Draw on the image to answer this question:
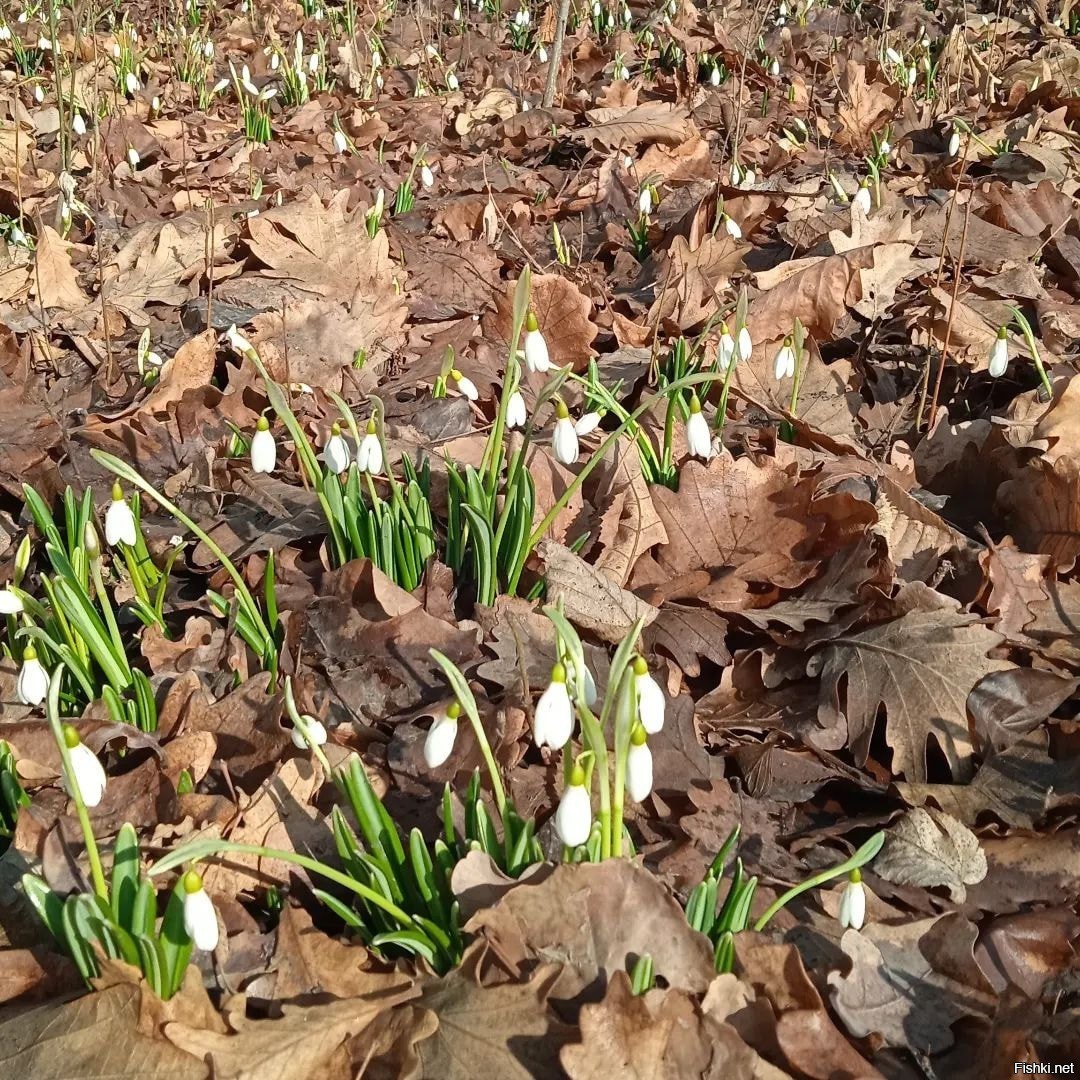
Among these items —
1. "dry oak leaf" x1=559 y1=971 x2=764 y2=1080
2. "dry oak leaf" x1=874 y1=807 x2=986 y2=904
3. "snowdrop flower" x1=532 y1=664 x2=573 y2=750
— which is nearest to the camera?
"dry oak leaf" x1=559 y1=971 x2=764 y2=1080

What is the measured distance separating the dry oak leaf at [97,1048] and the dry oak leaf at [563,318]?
1.96 meters

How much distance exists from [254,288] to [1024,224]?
2.48 m

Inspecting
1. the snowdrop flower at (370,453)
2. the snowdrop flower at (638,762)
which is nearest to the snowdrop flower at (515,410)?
the snowdrop flower at (370,453)

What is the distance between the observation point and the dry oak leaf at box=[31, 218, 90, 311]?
323cm

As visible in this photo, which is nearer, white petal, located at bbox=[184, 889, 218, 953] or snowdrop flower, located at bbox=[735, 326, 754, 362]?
white petal, located at bbox=[184, 889, 218, 953]

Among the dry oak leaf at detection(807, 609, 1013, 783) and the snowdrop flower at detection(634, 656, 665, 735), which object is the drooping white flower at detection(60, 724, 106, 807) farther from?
the dry oak leaf at detection(807, 609, 1013, 783)

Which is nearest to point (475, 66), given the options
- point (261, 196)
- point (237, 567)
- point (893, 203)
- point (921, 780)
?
point (261, 196)

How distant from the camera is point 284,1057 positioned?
1240 millimetres

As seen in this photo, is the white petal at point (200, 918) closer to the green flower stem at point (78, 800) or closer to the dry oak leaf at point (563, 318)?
the green flower stem at point (78, 800)

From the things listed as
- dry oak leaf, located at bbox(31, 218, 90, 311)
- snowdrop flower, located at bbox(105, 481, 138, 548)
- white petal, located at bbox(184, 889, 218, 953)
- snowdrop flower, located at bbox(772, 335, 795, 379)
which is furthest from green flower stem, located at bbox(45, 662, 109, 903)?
dry oak leaf, located at bbox(31, 218, 90, 311)

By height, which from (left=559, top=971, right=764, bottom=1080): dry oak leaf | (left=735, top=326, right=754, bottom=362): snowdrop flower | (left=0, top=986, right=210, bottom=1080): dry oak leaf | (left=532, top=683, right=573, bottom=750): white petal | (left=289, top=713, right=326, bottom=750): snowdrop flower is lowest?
(left=0, top=986, right=210, bottom=1080): dry oak leaf

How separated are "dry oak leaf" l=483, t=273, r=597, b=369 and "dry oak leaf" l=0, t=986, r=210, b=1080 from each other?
6.44 feet

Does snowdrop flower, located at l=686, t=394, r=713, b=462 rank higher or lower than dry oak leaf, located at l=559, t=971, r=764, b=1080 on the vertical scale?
higher

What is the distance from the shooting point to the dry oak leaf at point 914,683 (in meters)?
1.69
